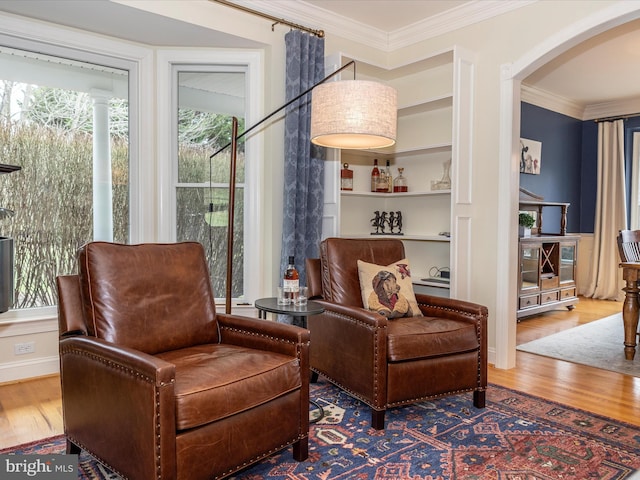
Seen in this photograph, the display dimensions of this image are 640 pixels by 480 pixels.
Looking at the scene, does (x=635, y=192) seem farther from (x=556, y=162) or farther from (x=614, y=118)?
(x=556, y=162)

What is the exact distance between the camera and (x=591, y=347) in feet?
13.6

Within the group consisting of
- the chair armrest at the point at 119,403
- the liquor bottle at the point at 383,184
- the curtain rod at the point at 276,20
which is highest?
the curtain rod at the point at 276,20

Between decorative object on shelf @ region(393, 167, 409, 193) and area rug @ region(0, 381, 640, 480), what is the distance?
203cm

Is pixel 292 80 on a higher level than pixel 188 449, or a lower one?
higher

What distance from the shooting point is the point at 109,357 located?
1.78 m

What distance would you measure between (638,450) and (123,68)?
388 centimetres

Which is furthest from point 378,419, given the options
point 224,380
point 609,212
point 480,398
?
point 609,212

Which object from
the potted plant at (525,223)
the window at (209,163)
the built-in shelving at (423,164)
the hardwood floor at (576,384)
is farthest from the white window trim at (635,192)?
the window at (209,163)

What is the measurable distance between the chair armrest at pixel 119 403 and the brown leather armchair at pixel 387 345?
113 cm

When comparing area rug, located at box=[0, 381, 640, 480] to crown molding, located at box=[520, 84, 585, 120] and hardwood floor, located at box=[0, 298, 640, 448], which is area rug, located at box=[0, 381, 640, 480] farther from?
crown molding, located at box=[520, 84, 585, 120]

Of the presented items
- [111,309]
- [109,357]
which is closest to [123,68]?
[111,309]

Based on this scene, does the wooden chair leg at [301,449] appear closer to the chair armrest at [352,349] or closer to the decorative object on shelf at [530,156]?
the chair armrest at [352,349]

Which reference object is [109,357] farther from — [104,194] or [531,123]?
[531,123]

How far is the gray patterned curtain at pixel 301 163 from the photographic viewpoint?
11.8ft
